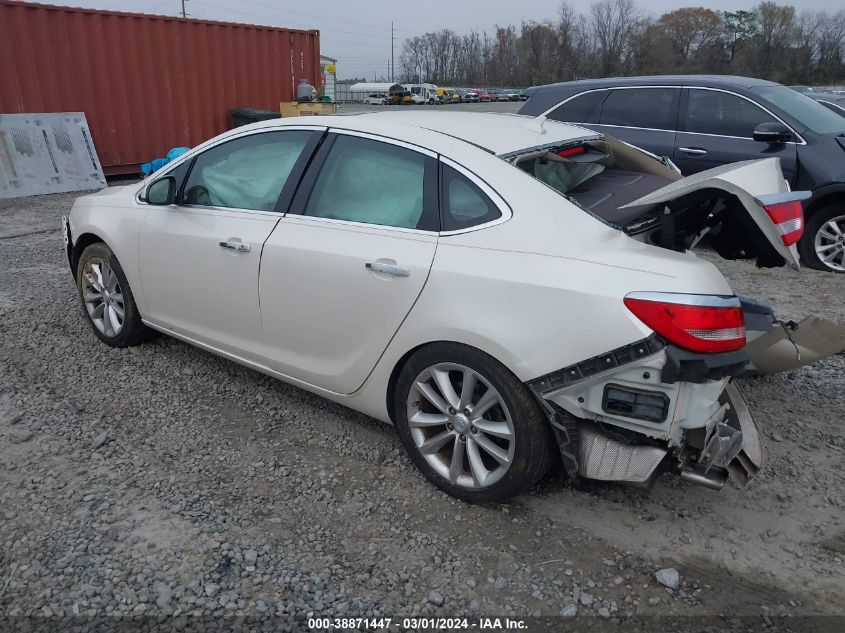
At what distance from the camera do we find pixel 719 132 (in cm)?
672

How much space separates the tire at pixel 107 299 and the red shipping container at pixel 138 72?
26.1 feet

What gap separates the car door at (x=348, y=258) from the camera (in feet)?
9.46

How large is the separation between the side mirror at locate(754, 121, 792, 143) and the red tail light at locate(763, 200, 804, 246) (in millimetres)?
4217

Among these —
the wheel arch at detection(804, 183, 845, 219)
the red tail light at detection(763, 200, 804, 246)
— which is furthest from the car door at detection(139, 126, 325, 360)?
the wheel arch at detection(804, 183, 845, 219)

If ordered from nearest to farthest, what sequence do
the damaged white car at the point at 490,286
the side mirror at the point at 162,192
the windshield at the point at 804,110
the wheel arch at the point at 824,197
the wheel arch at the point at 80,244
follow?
the damaged white car at the point at 490,286 < the side mirror at the point at 162,192 < the wheel arch at the point at 80,244 < the wheel arch at the point at 824,197 < the windshield at the point at 804,110

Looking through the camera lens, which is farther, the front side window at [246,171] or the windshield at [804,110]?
the windshield at [804,110]

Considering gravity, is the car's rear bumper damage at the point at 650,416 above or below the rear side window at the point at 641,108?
below

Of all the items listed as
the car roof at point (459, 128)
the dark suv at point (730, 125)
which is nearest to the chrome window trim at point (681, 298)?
the car roof at point (459, 128)

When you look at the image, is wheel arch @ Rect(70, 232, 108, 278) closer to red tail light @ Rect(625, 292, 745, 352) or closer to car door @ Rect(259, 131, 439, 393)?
car door @ Rect(259, 131, 439, 393)

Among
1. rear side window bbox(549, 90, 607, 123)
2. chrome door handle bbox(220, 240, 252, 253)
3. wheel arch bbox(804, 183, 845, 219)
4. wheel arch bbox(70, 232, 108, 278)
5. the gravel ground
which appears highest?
rear side window bbox(549, 90, 607, 123)

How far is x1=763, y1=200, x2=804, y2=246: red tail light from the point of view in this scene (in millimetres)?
2574

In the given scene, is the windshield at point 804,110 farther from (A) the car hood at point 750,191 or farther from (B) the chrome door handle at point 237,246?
(B) the chrome door handle at point 237,246

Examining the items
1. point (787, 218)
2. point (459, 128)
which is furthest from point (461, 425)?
point (787, 218)

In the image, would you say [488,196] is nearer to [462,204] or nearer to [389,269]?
[462,204]
